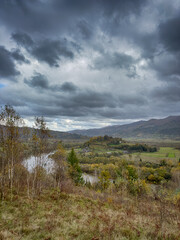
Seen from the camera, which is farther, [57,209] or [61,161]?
[61,161]

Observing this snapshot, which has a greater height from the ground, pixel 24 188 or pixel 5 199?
pixel 5 199

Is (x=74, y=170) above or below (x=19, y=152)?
below

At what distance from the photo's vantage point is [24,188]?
57.1 feet

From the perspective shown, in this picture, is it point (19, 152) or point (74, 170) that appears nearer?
point (19, 152)

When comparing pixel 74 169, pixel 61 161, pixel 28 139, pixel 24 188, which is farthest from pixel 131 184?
pixel 28 139

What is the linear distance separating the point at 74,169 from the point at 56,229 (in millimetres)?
33895

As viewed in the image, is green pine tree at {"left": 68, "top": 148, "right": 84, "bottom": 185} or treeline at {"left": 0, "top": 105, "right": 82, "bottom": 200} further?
green pine tree at {"left": 68, "top": 148, "right": 84, "bottom": 185}

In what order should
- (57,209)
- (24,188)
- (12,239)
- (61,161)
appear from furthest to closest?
(61,161) < (24,188) < (57,209) < (12,239)

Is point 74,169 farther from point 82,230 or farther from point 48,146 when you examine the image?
point 82,230

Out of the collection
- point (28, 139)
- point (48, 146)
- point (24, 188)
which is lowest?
point (24, 188)

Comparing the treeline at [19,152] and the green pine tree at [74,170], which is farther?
the green pine tree at [74,170]

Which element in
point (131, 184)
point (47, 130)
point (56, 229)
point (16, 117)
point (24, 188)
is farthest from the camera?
point (131, 184)

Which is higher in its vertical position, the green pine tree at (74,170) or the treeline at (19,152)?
the treeline at (19,152)

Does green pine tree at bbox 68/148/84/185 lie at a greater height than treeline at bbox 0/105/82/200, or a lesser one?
lesser
